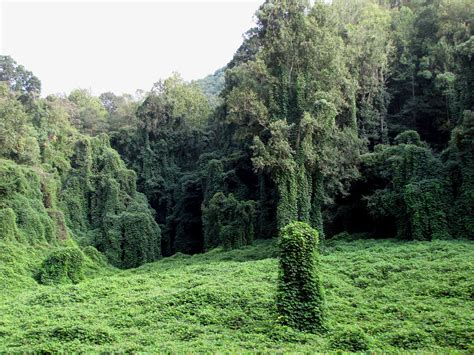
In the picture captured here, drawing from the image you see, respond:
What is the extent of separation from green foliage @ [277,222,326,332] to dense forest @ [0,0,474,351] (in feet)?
24.6

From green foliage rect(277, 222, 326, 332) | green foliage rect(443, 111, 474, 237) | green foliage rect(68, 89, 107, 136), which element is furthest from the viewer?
green foliage rect(68, 89, 107, 136)

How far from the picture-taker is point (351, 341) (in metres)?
9.27

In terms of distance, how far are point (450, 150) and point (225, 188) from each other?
1272 centimetres

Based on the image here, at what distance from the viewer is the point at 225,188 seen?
28.4 m

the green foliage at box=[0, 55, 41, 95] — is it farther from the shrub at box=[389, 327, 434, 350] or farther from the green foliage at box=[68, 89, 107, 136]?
the shrub at box=[389, 327, 434, 350]

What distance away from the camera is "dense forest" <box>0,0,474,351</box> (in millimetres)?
19359

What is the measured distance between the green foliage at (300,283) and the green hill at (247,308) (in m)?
0.40

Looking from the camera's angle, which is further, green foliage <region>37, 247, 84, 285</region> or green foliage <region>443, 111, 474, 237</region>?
green foliage <region>37, 247, 84, 285</region>

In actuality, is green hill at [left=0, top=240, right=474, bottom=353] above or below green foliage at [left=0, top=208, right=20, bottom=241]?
below

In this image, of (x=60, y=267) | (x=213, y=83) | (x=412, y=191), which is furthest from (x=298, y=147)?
(x=213, y=83)

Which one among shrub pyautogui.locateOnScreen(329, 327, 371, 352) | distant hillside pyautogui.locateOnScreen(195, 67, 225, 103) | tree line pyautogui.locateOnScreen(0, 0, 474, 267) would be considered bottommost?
shrub pyautogui.locateOnScreen(329, 327, 371, 352)

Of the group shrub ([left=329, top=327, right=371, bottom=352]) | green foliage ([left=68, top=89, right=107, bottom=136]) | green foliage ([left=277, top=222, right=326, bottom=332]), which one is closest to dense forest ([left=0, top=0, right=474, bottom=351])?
green foliage ([left=68, top=89, right=107, bottom=136])

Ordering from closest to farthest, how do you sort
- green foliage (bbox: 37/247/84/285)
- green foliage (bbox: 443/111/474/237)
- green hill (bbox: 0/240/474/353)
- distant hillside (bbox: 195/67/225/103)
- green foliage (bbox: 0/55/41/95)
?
green hill (bbox: 0/240/474/353) < green foliage (bbox: 443/111/474/237) < green foliage (bbox: 37/247/84/285) < green foliage (bbox: 0/55/41/95) < distant hillside (bbox: 195/67/225/103)

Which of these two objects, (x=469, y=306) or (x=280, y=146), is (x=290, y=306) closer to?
(x=469, y=306)
